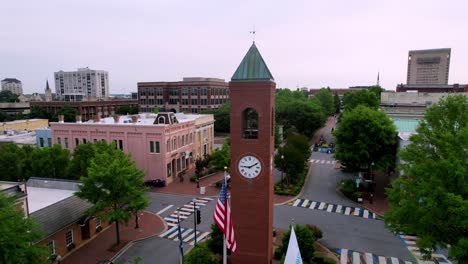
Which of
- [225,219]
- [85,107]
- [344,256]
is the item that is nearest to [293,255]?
[225,219]

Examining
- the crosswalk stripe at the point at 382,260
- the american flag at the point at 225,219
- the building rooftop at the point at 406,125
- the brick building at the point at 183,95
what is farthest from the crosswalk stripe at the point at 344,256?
the brick building at the point at 183,95

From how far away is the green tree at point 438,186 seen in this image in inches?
580

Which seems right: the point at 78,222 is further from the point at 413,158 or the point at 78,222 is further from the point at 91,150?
the point at 413,158

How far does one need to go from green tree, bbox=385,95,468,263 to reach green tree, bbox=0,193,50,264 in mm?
18377

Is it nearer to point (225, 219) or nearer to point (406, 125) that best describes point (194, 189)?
point (225, 219)

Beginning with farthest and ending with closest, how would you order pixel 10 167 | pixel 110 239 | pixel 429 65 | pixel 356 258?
1. pixel 429 65
2. pixel 10 167
3. pixel 110 239
4. pixel 356 258

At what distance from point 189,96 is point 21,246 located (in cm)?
8909

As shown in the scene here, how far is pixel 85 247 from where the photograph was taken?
23781 millimetres

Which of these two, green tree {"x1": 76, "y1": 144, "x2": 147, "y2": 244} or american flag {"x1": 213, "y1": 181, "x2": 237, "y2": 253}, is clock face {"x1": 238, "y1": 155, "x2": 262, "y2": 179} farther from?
green tree {"x1": 76, "y1": 144, "x2": 147, "y2": 244}

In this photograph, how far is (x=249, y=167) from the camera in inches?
674

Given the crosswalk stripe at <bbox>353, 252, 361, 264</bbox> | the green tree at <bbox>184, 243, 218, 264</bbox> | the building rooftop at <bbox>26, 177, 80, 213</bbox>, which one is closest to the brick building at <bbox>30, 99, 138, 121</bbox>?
the building rooftop at <bbox>26, 177, 80, 213</bbox>

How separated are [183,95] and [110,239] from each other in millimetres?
80797

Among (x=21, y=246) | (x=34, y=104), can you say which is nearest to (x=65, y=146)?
(x=21, y=246)

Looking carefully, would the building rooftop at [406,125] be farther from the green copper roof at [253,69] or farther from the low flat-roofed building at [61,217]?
the low flat-roofed building at [61,217]
